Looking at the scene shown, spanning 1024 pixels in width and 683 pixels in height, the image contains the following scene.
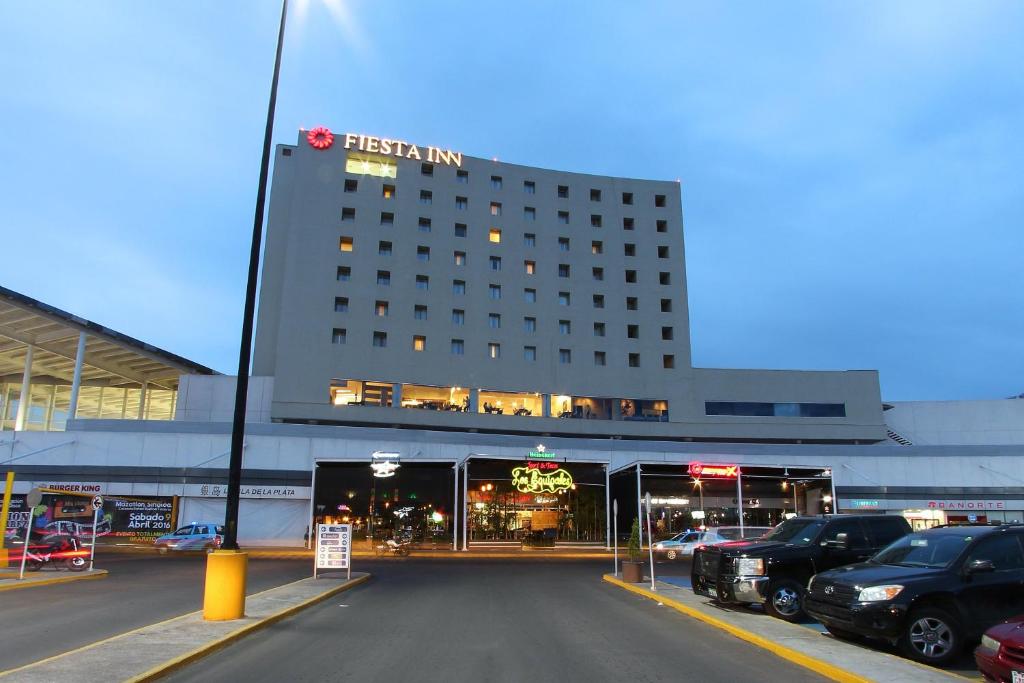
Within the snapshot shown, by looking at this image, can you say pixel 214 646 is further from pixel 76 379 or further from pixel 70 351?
pixel 70 351

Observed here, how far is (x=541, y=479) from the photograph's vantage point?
3838 centimetres

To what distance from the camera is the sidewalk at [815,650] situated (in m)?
7.80

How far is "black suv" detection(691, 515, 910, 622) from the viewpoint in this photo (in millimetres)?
12641

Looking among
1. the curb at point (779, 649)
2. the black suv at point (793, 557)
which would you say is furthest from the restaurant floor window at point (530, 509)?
the black suv at point (793, 557)

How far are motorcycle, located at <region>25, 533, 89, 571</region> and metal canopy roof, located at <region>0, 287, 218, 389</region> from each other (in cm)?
2524

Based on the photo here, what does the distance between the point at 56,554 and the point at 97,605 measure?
30.2ft

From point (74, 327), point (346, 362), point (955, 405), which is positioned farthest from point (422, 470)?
point (955, 405)

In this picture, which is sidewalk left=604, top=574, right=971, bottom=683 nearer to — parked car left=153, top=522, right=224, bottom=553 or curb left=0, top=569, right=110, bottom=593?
curb left=0, top=569, right=110, bottom=593

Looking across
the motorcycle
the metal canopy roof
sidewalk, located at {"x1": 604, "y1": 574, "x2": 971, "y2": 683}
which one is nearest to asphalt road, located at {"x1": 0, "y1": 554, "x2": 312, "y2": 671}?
the motorcycle

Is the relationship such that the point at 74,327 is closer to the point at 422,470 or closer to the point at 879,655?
the point at 422,470

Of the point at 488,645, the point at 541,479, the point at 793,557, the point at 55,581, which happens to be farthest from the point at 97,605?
the point at 541,479

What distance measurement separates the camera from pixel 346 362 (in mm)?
55156

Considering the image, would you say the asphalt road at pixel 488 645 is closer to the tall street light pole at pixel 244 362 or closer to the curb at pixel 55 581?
the tall street light pole at pixel 244 362

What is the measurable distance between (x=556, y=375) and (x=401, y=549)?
2933 centimetres
